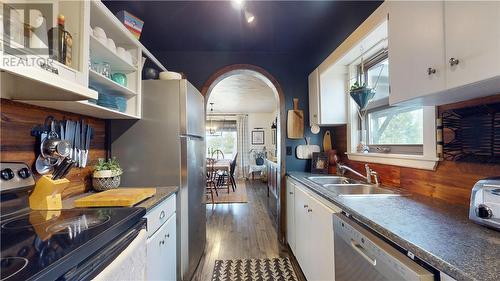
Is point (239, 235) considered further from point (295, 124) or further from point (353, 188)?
point (353, 188)

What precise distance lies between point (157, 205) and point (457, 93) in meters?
1.61

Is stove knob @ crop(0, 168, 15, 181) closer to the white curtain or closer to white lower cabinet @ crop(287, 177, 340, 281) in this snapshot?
white lower cabinet @ crop(287, 177, 340, 281)

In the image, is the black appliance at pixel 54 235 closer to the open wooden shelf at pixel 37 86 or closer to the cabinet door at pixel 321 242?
the open wooden shelf at pixel 37 86

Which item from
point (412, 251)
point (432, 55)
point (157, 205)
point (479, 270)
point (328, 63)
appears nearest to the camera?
point (479, 270)

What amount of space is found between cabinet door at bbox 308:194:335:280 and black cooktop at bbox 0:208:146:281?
1058mm

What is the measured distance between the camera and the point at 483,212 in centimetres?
81

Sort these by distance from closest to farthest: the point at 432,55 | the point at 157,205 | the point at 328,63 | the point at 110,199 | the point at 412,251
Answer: the point at 412,251 < the point at 432,55 < the point at 110,199 < the point at 157,205 < the point at 328,63

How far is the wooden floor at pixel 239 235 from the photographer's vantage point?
2447 mm

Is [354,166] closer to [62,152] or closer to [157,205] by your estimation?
[157,205]

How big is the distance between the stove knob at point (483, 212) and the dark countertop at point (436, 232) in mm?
48

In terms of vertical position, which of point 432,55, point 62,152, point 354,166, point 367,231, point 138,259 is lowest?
point 138,259

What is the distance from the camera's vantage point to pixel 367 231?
Answer: 98cm

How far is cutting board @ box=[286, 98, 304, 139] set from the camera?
2721mm

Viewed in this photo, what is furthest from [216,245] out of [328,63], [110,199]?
[328,63]
